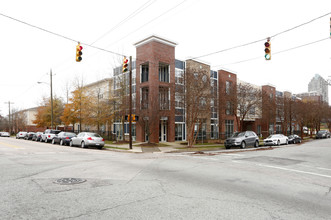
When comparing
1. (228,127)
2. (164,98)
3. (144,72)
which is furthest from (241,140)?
(228,127)

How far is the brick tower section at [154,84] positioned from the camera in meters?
25.8

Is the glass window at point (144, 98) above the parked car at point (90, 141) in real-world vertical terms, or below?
above

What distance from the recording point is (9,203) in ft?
16.2

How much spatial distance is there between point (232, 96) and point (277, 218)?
25.2 meters

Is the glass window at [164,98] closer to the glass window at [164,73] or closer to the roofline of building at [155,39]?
the glass window at [164,73]

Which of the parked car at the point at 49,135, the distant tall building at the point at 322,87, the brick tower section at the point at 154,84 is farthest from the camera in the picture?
the distant tall building at the point at 322,87

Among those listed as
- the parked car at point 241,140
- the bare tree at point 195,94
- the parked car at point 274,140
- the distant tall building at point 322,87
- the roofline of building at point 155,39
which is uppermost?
the roofline of building at point 155,39

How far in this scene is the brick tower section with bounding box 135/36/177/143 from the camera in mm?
25766

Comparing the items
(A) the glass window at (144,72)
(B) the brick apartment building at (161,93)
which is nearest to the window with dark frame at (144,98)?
(B) the brick apartment building at (161,93)

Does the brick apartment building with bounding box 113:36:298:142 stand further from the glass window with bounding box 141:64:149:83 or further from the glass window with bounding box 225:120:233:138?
the glass window with bounding box 225:120:233:138

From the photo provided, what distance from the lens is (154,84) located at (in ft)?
93.6

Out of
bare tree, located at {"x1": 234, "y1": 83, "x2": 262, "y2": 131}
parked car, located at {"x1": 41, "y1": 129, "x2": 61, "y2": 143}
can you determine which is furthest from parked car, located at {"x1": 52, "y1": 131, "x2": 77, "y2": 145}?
bare tree, located at {"x1": 234, "y1": 83, "x2": 262, "y2": 131}

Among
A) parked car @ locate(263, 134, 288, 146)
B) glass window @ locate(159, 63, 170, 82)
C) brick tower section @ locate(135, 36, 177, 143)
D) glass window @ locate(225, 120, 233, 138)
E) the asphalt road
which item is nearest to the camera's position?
the asphalt road

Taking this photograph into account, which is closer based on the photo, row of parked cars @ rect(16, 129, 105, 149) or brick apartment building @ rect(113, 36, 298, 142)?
row of parked cars @ rect(16, 129, 105, 149)
